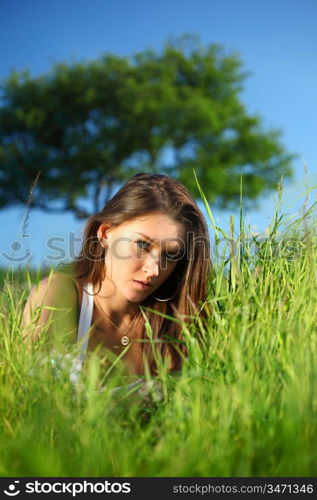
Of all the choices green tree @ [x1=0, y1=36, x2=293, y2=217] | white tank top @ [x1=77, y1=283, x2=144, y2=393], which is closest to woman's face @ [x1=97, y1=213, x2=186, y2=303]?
white tank top @ [x1=77, y1=283, x2=144, y2=393]

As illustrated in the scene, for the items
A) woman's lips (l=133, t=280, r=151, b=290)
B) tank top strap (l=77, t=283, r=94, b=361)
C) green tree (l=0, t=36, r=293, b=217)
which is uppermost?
green tree (l=0, t=36, r=293, b=217)

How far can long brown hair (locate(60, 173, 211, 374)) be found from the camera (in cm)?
319

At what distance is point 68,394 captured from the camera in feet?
6.32

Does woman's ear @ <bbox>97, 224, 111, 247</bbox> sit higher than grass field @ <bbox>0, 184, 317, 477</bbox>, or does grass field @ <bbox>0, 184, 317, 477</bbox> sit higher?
woman's ear @ <bbox>97, 224, 111, 247</bbox>

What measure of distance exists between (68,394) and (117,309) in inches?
58.6

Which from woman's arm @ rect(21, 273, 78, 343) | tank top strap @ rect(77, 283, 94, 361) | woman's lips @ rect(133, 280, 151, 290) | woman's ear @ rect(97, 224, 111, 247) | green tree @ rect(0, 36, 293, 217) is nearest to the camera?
woman's arm @ rect(21, 273, 78, 343)

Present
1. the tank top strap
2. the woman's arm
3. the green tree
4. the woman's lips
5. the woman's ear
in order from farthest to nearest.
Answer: the green tree → the woman's ear → the tank top strap → the woman's lips → the woman's arm

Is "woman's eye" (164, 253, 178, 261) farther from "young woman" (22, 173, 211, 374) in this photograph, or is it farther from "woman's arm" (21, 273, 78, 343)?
"woman's arm" (21, 273, 78, 343)

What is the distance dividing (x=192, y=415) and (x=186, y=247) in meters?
1.64

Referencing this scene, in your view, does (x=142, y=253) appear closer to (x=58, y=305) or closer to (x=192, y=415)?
(x=58, y=305)

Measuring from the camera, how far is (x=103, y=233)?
10.8ft

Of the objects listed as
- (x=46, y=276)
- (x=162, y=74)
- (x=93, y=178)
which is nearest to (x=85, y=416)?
(x=46, y=276)

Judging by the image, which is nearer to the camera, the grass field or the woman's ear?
the grass field

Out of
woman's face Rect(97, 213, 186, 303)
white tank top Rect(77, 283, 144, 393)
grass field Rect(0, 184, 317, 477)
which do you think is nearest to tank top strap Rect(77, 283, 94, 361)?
white tank top Rect(77, 283, 144, 393)
